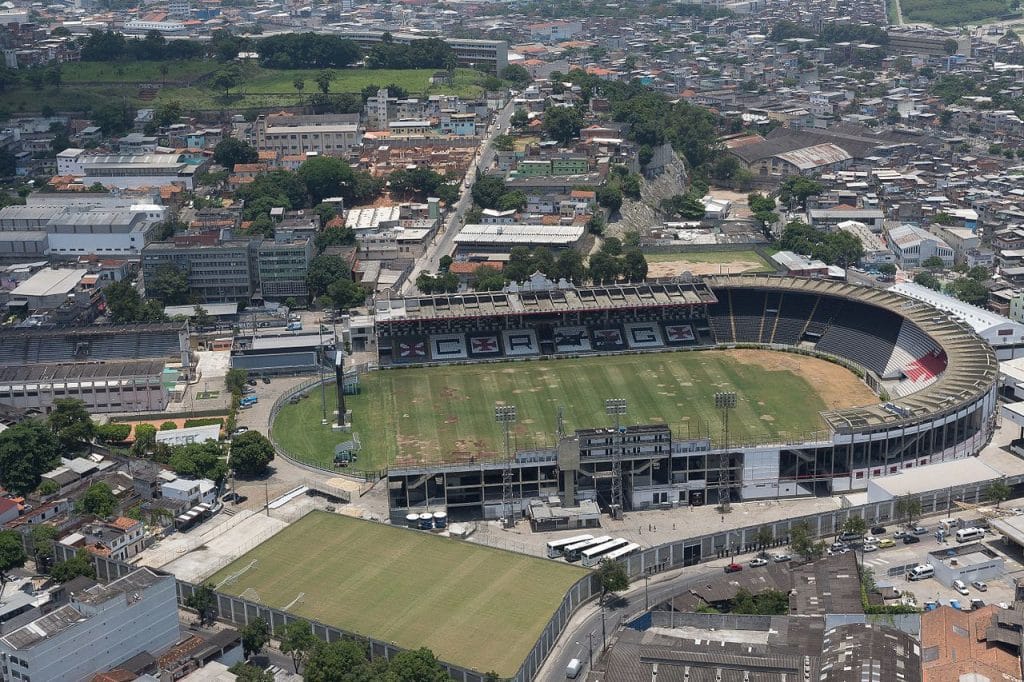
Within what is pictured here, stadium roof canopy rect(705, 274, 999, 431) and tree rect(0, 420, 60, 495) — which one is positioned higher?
stadium roof canopy rect(705, 274, 999, 431)

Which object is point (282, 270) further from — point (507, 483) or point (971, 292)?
point (971, 292)

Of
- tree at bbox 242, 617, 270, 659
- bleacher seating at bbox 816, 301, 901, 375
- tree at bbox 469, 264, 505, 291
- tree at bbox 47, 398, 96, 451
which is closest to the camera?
tree at bbox 242, 617, 270, 659

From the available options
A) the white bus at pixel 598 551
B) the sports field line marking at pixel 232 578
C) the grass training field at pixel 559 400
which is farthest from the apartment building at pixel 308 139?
the white bus at pixel 598 551

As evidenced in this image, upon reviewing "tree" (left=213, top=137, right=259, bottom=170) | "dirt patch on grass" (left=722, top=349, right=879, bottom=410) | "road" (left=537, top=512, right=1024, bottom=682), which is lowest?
"dirt patch on grass" (left=722, top=349, right=879, bottom=410)

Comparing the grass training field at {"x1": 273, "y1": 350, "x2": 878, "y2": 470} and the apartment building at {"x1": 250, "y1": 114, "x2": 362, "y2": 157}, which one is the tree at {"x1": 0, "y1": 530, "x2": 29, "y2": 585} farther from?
the apartment building at {"x1": 250, "y1": 114, "x2": 362, "y2": 157}

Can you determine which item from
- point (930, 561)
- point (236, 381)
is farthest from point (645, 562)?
point (236, 381)

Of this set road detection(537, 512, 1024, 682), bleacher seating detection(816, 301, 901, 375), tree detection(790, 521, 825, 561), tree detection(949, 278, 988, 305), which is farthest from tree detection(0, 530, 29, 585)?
tree detection(949, 278, 988, 305)
